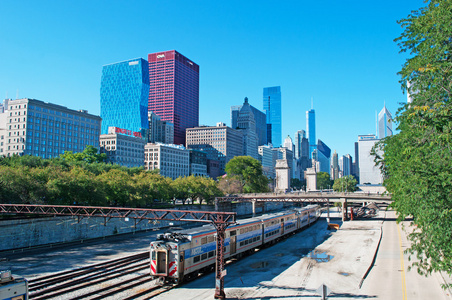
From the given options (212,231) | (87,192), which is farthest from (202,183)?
(212,231)

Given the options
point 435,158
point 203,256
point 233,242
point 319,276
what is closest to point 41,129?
point 233,242

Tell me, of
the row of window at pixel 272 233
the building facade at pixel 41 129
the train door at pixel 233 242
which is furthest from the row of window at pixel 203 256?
the building facade at pixel 41 129

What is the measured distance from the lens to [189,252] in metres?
30.8

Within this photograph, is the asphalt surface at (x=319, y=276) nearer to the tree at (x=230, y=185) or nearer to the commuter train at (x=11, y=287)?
the commuter train at (x=11, y=287)

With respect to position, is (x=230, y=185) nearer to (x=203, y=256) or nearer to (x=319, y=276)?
(x=319, y=276)

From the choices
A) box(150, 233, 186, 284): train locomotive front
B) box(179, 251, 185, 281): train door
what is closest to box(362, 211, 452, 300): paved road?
box(179, 251, 185, 281): train door

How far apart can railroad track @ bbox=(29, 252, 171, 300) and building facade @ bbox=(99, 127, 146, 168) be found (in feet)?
438

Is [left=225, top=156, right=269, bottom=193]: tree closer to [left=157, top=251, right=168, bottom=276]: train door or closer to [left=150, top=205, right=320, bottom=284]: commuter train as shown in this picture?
[left=150, top=205, right=320, bottom=284]: commuter train

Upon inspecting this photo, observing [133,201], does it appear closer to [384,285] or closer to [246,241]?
[246,241]

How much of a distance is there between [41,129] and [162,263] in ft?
421

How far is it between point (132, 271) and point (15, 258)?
1935 centimetres

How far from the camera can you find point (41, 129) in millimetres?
138250

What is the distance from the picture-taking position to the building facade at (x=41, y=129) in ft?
439

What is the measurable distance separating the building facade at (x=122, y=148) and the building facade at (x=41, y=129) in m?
11.6
